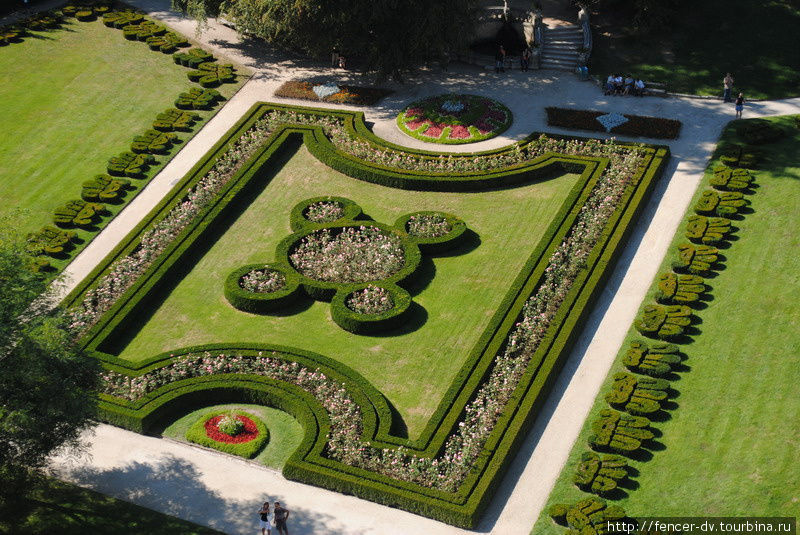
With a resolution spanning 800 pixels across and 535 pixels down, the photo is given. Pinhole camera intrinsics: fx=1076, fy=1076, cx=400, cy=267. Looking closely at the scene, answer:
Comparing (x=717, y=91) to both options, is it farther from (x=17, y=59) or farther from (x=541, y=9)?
(x=17, y=59)

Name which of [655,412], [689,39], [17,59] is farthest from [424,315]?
[17,59]

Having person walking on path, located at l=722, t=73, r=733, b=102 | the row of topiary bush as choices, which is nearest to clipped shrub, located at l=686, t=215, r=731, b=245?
the row of topiary bush

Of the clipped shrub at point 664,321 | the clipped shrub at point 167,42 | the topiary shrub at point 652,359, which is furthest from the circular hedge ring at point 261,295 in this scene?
the clipped shrub at point 167,42

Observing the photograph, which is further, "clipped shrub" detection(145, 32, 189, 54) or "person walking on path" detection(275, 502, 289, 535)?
"clipped shrub" detection(145, 32, 189, 54)

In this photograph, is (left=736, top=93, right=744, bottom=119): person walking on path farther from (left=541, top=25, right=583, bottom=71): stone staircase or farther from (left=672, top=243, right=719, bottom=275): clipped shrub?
(left=672, top=243, right=719, bottom=275): clipped shrub

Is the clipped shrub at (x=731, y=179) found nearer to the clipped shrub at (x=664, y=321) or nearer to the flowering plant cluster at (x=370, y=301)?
the clipped shrub at (x=664, y=321)

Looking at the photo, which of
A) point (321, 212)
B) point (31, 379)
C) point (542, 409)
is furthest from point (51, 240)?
point (542, 409)

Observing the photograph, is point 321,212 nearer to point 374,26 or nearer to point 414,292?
point 414,292
